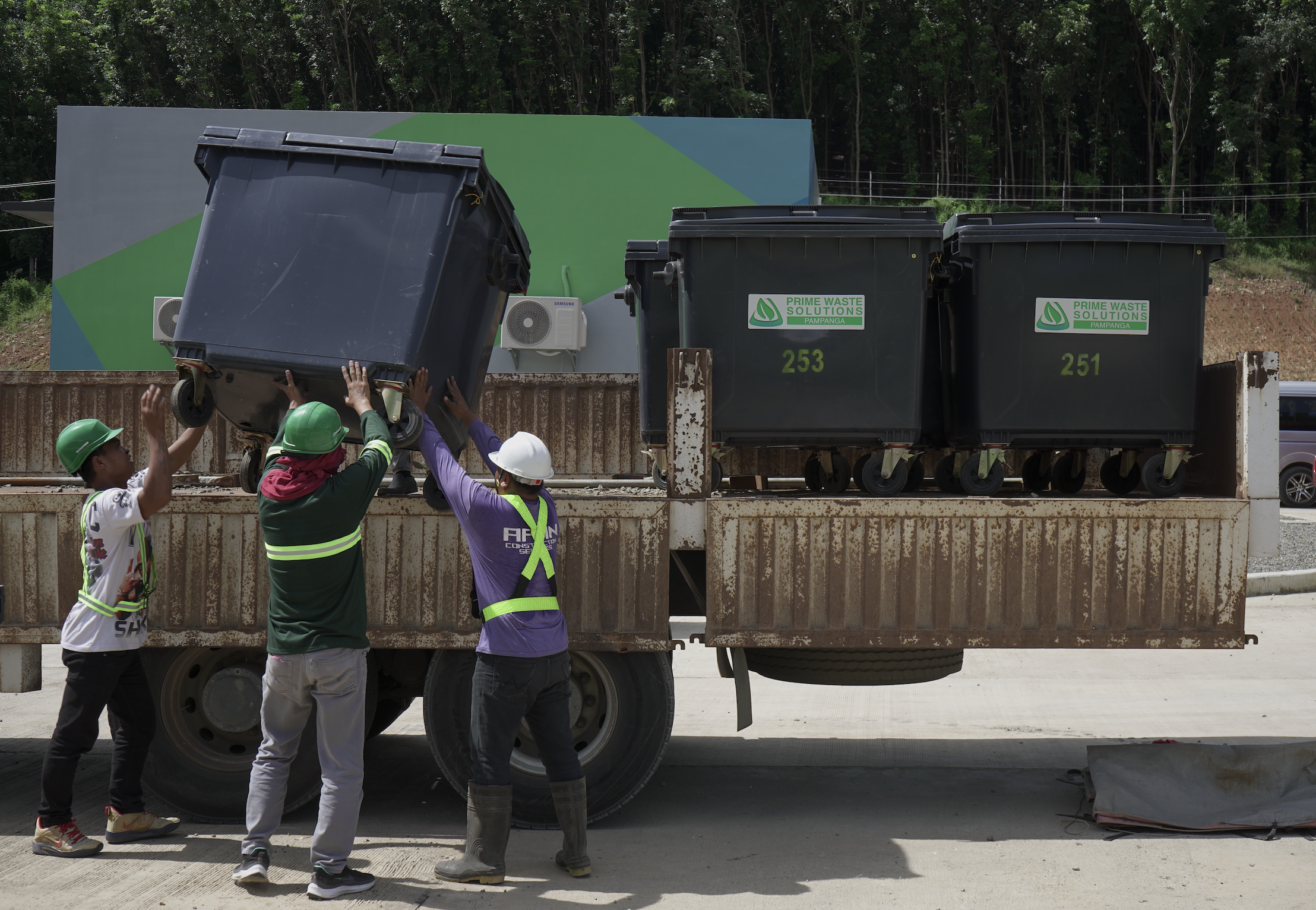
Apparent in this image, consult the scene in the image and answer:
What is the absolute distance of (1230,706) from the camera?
6.47m

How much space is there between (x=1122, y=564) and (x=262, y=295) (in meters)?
3.54

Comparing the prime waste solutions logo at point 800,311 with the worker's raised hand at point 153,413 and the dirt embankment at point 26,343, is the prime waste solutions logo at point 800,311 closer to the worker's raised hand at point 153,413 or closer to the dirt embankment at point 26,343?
the worker's raised hand at point 153,413

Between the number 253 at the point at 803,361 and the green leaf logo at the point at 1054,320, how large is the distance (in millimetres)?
972

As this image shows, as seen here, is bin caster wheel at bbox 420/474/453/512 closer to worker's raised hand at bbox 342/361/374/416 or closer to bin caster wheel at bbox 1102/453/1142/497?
worker's raised hand at bbox 342/361/374/416

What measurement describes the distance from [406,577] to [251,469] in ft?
3.08

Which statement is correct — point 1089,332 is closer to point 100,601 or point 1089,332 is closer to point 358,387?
point 358,387

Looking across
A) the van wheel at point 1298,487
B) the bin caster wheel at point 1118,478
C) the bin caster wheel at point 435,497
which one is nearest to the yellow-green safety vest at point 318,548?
the bin caster wheel at point 435,497

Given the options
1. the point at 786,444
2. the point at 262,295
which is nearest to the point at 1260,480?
the point at 786,444

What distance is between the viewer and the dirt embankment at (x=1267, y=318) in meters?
32.1

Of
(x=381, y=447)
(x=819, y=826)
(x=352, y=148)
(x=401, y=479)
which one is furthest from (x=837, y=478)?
(x=352, y=148)

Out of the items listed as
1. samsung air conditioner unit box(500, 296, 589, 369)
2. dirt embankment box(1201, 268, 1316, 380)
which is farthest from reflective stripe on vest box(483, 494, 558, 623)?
dirt embankment box(1201, 268, 1316, 380)

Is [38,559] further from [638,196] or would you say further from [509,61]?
[509,61]

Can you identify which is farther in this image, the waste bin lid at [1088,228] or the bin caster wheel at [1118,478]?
the bin caster wheel at [1118,478]

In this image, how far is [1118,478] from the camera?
505 cm
